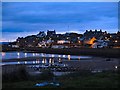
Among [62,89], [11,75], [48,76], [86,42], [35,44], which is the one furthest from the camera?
[35,44]

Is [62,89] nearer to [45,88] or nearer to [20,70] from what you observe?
[45,88]

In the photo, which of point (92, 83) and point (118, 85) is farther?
point (92, 83)

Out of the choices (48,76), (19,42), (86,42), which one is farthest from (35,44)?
(48,76)

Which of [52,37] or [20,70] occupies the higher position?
[52,37]

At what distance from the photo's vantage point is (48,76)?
18.4m

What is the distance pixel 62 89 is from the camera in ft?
41.6

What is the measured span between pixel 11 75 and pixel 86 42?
109074mm

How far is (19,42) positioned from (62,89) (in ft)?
501

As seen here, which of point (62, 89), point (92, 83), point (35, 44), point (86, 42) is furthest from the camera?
point (35, 44)

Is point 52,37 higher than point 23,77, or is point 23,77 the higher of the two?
point 52,37

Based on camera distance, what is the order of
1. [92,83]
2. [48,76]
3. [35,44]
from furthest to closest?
[35,44] < [48,76] < [92,83]

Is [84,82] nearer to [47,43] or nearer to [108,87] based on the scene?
[108,87]

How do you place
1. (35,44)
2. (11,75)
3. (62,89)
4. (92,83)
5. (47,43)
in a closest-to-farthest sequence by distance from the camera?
(62,89)
(92,83)
(11,75)
(47,43)
(35,44)

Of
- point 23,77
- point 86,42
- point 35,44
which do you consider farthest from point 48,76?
point 35,44
